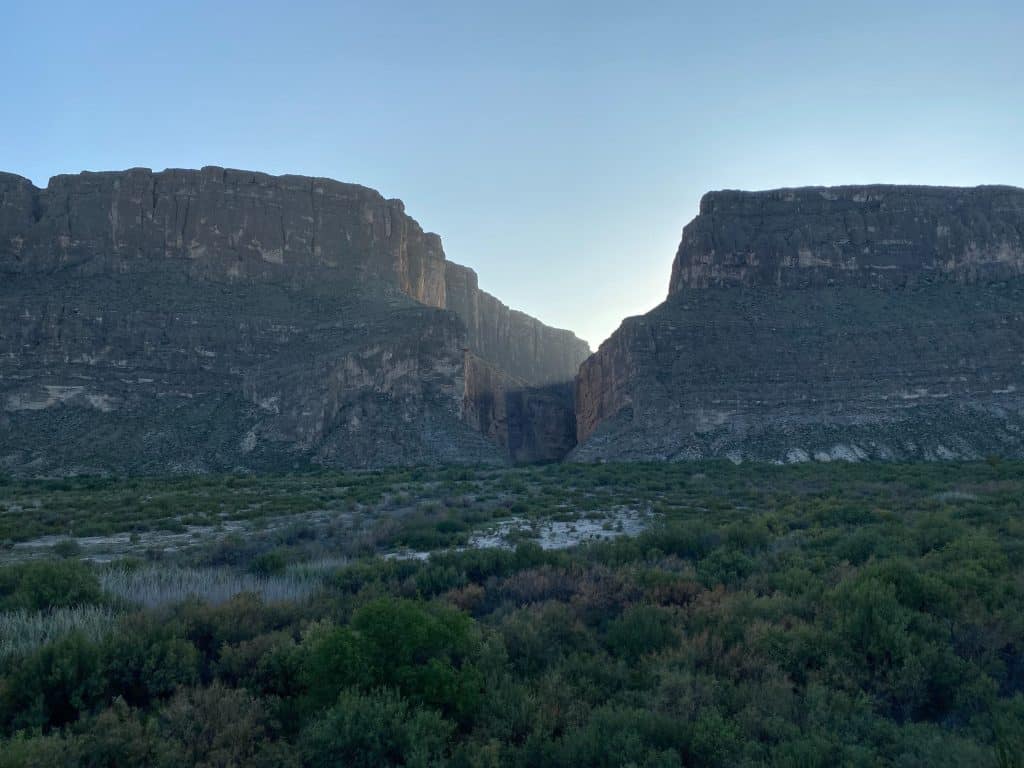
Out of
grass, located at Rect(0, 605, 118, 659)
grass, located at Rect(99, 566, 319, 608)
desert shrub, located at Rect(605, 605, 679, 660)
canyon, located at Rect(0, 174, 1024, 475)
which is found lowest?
desert shrub, located at Rect(605, 605, 679, 660)

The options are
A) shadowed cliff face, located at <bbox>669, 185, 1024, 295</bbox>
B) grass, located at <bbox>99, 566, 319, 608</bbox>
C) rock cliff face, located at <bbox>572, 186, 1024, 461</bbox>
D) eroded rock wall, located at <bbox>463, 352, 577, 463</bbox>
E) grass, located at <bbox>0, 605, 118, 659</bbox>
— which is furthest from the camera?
eroded rock wall, located at <bbox>463, 352, 577, 463</bbox>

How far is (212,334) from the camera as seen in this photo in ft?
229

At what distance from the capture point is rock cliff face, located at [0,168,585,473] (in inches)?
2408

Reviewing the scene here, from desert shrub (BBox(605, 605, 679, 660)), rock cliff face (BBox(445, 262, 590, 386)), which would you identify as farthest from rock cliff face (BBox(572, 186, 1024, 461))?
desert shrub (BBox(605, 605, 679, 660))

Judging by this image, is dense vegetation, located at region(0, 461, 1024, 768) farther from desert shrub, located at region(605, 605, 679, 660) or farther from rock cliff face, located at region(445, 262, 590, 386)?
rock cliff face, located at region(445, 262, 590, 386)

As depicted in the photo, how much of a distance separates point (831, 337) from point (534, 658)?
219 ft

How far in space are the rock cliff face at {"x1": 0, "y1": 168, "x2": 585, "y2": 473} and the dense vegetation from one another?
161ft

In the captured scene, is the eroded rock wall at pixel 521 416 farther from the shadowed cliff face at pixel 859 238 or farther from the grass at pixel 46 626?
the grass at pixel 46 626

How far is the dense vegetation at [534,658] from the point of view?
6.67 metres

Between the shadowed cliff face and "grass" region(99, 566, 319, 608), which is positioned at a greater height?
the shadowed cliff face

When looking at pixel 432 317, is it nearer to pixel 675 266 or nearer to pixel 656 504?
pixel 675 266

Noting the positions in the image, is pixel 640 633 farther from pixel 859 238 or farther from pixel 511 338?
pixel 511 338

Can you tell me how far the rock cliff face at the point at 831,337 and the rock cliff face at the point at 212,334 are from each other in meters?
16.7

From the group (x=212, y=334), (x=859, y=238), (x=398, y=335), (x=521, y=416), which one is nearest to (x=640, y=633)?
(x=398, y=335)
